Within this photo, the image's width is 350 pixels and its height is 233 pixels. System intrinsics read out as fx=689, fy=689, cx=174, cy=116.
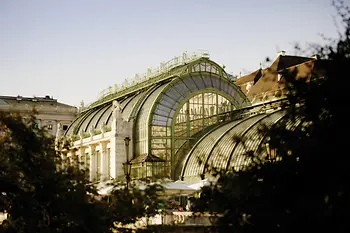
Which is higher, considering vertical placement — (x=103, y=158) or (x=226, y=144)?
(x=103, y=158)

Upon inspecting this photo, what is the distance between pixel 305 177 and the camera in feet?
57.3

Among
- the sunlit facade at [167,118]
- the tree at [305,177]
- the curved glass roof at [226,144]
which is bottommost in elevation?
the tree at [305,177]

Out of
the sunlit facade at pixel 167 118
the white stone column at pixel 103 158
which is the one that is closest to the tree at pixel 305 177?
the sunlit facade at pixel 167 118

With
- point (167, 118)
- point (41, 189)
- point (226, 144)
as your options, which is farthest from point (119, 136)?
point (41, 189)

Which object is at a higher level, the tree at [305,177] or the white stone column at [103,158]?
the white stone column at [103,158]

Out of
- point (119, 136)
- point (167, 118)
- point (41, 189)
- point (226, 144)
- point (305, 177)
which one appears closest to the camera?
point (305, 177)

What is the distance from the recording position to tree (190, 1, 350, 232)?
53.5 ft

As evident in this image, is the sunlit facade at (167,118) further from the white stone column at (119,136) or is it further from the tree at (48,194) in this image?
the tree at (48,194)

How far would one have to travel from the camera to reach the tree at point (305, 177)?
1631cm

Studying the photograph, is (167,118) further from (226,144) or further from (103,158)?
(226,144)

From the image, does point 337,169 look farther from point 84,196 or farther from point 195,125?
point 195,125

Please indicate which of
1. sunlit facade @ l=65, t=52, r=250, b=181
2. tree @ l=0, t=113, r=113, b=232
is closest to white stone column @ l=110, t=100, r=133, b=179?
sunlit facade @ l=65, t=52, r=250, b=181

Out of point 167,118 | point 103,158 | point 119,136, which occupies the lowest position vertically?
point 103,158

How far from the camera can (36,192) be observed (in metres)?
27.3
